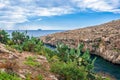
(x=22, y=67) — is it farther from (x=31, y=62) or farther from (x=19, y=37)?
(x=19, y=37)

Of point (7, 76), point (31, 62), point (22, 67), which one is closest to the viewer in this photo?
point (7, 76)

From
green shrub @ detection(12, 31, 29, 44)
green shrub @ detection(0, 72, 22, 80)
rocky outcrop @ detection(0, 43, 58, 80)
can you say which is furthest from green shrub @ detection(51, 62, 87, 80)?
green shrub @ detection(12, 31, 29, 44)

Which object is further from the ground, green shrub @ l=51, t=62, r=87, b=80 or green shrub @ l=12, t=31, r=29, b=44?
green shrub @ l=12, t=31, r=29, b=44

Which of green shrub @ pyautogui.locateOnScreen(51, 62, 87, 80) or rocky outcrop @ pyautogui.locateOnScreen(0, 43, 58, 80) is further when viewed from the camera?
green shrub @ pyautogui.locateOnScreen(51, 62, 87, 80)

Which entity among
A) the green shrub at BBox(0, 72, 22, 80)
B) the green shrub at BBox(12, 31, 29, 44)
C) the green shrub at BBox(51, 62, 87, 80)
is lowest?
the green shrub at BBox(51, 62, 87, 80)

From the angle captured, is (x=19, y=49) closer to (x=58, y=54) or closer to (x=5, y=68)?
(x=58, y=54)

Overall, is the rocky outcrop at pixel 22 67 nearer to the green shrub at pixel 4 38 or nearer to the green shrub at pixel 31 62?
the green shrub at pixel 31 62

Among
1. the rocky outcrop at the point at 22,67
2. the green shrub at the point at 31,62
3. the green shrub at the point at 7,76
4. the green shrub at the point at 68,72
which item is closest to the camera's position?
the green shrub at the point at 7,76

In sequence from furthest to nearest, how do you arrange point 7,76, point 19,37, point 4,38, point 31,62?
point 19,37 → point 4,38 → point 31,62 → point 7,76

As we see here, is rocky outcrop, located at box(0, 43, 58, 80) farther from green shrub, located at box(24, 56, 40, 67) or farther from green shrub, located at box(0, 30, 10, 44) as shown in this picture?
green shrub, located at box(0, 30, 10, 44)

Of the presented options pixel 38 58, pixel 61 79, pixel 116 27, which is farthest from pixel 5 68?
pixel 116 27

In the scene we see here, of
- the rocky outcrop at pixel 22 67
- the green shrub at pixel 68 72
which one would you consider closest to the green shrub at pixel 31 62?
the rocky outcrop at pixel 22 67

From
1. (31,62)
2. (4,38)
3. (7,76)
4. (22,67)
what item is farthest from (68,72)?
(4,38)

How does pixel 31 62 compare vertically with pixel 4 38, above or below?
below
